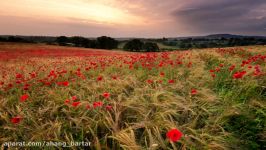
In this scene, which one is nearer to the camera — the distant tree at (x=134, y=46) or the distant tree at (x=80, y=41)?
the distant tree at (x=134, y=46)

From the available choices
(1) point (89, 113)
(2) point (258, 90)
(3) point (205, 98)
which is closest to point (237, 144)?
(3) point (205, 98)

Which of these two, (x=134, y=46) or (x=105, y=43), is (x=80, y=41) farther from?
(x=134, y=46)

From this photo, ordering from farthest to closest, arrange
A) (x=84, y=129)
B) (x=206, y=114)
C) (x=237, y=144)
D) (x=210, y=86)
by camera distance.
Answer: (x=210, y=86), (x=206, y=114), (x=84, y=129), (x=237, y=144)

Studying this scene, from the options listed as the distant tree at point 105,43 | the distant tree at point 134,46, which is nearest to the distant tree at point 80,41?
the distant tree at point 105,43

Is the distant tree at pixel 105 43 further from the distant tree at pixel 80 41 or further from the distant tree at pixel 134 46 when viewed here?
the distant tree at pixel 134 46

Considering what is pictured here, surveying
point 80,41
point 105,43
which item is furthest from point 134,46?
point 80,41

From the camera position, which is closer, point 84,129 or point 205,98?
point 84,129

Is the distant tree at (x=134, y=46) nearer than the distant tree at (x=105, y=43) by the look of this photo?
Yes

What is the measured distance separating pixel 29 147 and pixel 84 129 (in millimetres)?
506

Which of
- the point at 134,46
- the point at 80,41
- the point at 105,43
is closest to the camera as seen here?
the point at 134,46

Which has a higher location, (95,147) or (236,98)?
(236,98)

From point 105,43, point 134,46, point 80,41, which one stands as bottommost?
point 134,46

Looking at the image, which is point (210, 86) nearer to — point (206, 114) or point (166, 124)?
point (206, 114)

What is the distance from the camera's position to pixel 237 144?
1.55 m
